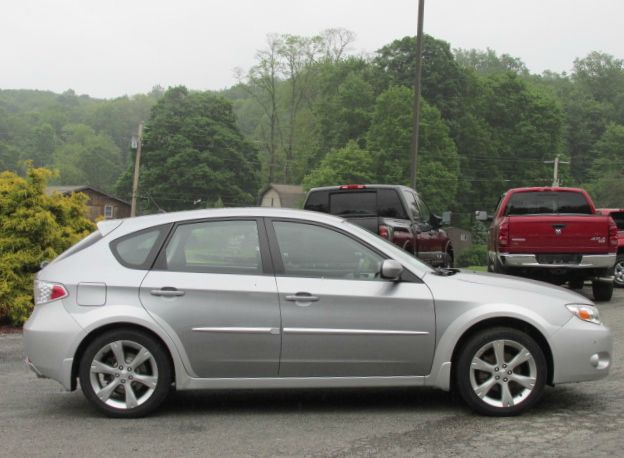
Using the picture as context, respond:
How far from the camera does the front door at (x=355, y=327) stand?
19.7 feet

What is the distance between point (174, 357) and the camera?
6.04 meters

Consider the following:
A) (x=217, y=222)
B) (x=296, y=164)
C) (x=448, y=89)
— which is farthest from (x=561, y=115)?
(x=217, y=222)

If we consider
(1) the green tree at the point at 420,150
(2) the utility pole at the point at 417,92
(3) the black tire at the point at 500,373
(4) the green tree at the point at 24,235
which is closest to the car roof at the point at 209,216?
(3) the black tire at the point at 500,373

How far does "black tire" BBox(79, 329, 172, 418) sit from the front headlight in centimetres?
313

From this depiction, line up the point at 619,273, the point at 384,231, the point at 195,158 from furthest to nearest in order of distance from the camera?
the point at 195,158 → the point at 619,273 → the point at 384,231

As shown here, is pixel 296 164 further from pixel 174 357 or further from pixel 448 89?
pixel 174 357

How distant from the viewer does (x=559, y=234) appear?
13.1 m

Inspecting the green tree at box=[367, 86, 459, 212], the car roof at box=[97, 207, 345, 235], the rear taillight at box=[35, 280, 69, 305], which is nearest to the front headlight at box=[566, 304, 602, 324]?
the car roof at box=[97, 207, 345, 235]

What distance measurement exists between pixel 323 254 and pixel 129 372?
5.68ft

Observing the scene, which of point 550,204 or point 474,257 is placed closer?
point 550,204

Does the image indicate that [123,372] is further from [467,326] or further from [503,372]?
[503,372]

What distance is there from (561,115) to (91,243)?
69.8 meters

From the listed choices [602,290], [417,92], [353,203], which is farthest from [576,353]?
[417,92]

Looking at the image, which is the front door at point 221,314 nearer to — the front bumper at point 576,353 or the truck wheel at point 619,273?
the front bumper at point 576,353
